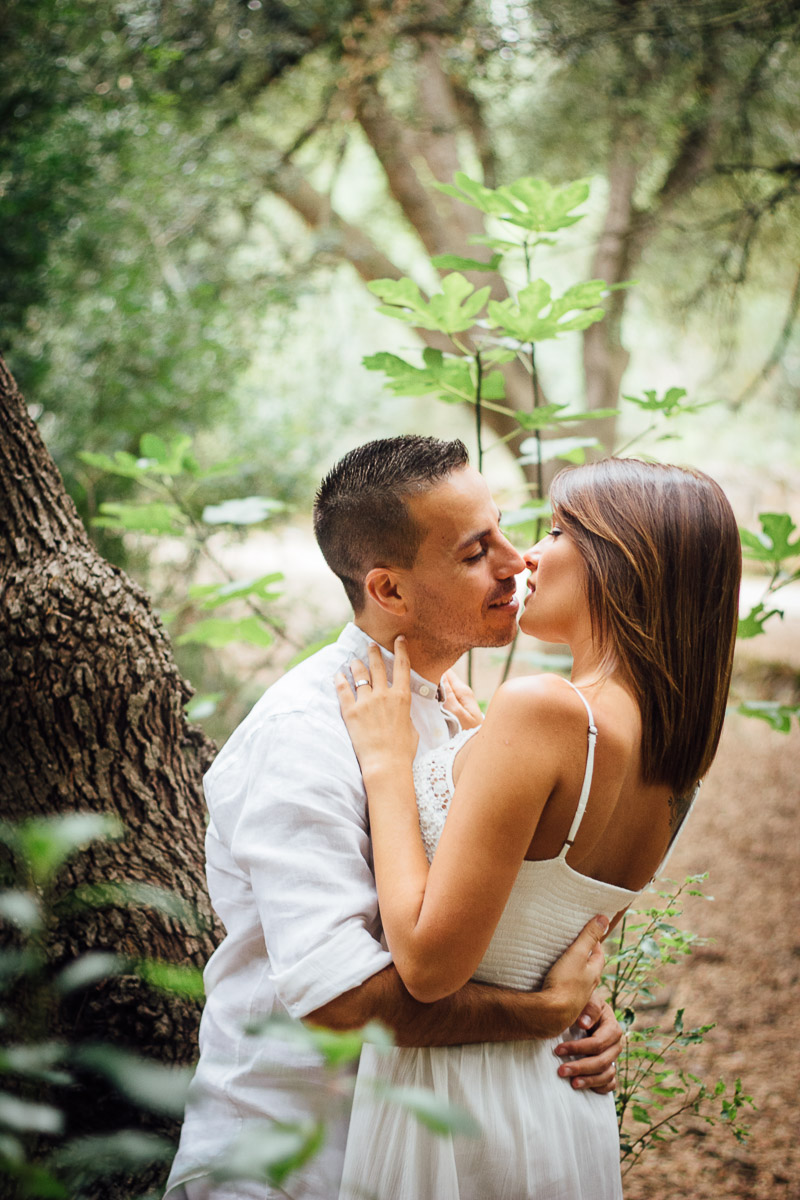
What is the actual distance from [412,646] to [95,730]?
691mm

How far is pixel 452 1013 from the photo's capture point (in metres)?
1.35

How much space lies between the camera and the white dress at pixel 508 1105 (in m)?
1.35

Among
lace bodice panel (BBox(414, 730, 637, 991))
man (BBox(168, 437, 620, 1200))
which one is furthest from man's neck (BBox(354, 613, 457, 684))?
lace bodice panel (BBox(414, 730, 637, 991))

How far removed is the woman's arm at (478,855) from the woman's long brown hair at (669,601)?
0.65ft

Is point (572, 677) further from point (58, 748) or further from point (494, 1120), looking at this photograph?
point (58, 748)

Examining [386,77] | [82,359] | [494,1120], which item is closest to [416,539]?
[494,1120]

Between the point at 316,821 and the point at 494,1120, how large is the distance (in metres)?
0.55

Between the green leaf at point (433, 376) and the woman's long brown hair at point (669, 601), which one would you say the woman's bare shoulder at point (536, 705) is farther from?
the green leaf at point (433, 376)

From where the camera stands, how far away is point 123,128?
4.66 m

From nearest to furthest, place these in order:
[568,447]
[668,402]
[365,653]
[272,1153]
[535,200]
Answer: [272,1153] < [365,653] < [535,200] < [668,402] < [568,447]


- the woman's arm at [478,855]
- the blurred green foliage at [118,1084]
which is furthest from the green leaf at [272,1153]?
the woman's arm at [478,855]

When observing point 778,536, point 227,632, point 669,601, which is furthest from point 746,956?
point 669,601

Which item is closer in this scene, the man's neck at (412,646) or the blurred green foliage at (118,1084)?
the blurred green foliage at (118,1084)

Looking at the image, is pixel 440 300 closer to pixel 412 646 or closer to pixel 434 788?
pixel 412 646
